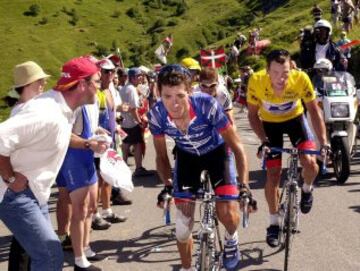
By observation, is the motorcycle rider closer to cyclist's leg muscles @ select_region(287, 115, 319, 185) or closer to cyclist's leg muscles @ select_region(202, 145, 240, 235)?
cyclist's leg muscles @ select_region(287, 115, 319, 185)

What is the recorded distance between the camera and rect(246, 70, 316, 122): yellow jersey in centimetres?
617

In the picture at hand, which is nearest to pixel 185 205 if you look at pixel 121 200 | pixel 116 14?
pixel 121 200

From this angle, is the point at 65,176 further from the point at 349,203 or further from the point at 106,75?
the point at 349,203

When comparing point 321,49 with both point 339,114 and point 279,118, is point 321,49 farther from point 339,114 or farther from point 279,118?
point 279,118

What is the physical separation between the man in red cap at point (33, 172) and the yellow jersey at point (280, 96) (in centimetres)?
286

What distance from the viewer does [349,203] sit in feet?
26.2

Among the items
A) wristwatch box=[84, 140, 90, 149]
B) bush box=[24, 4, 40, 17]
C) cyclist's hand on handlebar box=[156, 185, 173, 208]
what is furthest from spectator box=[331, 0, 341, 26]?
bush box=[24, 4, 40, 17]

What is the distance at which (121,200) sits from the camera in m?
8.88

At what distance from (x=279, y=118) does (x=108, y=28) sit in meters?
148

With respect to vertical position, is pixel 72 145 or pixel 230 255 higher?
pixel 72 145

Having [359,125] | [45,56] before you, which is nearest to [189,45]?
[45,56]

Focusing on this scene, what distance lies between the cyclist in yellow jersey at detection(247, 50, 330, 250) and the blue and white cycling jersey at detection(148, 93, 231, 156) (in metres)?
1.09

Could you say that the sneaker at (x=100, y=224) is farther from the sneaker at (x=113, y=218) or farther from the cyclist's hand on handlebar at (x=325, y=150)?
the cyclist's hand on handlebar at (x=325, y=150)

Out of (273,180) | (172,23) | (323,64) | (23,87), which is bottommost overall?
(273,180)
